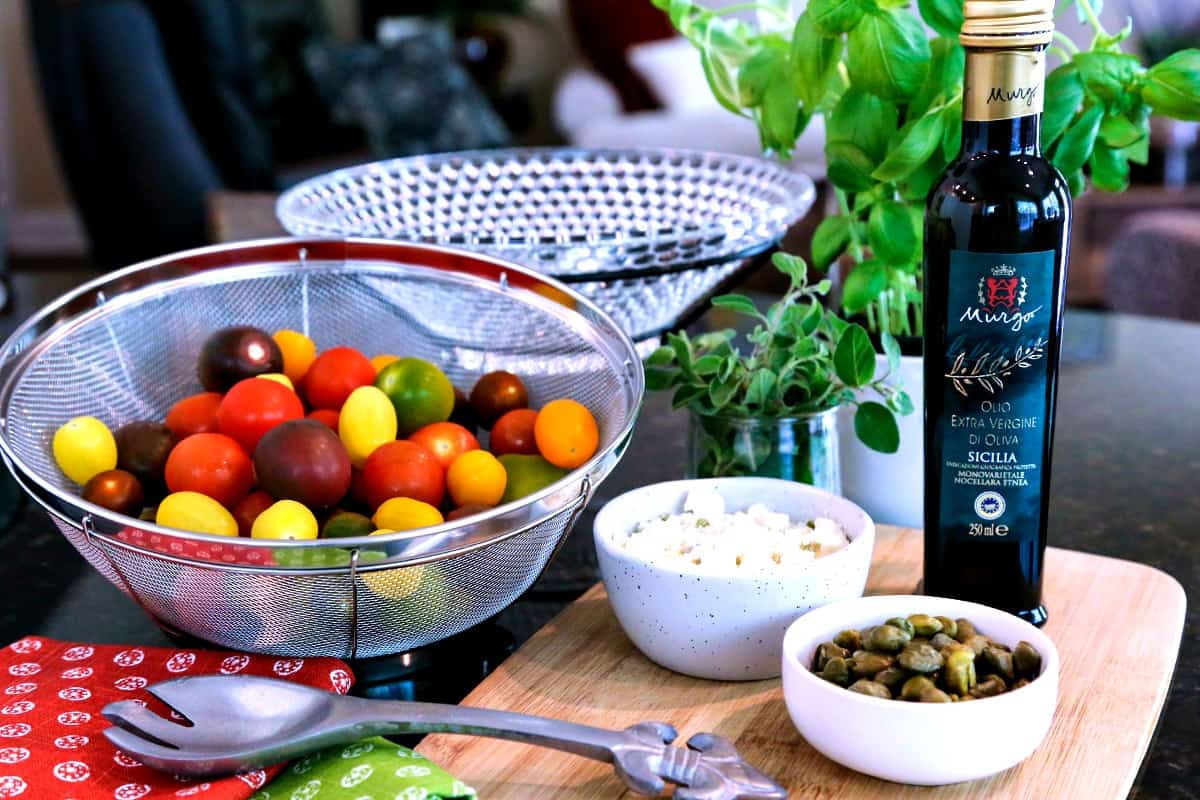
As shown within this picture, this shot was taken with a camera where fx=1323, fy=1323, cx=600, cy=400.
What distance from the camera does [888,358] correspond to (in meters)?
0.91

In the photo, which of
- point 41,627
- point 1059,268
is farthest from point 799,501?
point 41,627

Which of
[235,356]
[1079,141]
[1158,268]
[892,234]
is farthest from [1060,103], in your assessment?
[1158,268]

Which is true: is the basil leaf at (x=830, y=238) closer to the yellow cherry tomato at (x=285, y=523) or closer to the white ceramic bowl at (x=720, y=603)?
the white ceramic bowl at (x=720, y=603)

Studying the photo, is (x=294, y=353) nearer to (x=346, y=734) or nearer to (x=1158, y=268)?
(x=346, y=734)

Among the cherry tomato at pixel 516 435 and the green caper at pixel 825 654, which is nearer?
the green caper at pixel 825 654

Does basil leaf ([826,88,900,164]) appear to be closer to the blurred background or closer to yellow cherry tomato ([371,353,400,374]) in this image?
yellow cherry tomato ([371,353,400,374])

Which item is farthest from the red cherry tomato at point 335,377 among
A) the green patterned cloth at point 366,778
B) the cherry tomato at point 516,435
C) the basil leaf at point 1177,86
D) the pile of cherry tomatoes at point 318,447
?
the basil leaf at point 1177,86

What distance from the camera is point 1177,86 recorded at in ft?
2.78

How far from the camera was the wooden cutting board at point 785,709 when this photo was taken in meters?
0.70

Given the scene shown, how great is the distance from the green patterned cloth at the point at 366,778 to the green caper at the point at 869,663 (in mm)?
209

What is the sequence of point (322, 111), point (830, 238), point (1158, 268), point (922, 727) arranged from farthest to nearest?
point (322, 111) < point (1158, 268) < point (830, 238) < point (922, 727)

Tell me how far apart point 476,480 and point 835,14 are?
1.24 feet

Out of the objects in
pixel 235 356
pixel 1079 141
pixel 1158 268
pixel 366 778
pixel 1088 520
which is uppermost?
pixel 1079 141

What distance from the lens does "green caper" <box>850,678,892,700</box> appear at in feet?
2.19
